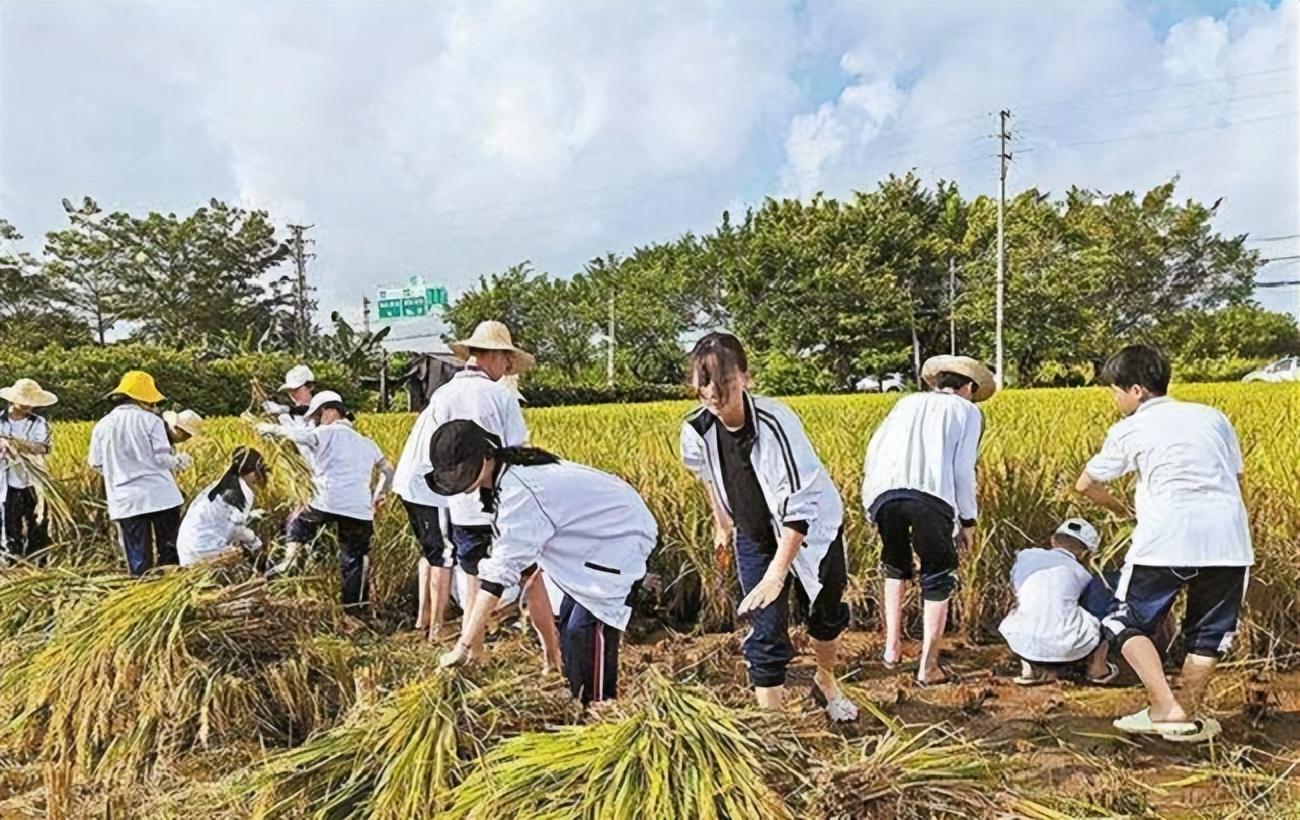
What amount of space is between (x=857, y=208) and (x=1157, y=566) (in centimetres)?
3353

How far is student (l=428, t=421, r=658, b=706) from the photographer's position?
251 cm

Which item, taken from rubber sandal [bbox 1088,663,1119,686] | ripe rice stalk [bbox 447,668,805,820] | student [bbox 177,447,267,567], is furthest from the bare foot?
student [bbox 177,447,267,567]

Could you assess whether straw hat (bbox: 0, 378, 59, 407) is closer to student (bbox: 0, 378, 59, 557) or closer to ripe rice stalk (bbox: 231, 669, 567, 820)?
student (bbox: 0, 378, 59, 557)

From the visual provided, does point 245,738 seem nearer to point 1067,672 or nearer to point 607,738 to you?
point 607,738

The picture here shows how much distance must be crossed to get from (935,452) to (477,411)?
1.76 metres

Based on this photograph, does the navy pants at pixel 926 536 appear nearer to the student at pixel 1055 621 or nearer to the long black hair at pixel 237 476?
the student at pixel 1055 621

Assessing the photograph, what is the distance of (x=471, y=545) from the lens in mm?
4105

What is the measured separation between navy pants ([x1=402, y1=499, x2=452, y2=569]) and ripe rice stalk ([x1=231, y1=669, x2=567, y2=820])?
7.82 ft

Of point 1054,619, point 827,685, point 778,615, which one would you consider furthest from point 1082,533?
point 778,615

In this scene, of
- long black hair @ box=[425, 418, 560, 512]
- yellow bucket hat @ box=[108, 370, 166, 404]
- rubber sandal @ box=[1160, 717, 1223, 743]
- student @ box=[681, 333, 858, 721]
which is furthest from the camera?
yellow bucket hat @ box=[108, 370, 166, 404]

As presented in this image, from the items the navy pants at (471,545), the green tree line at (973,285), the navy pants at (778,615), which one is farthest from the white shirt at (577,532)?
the green tree line at (973,285)

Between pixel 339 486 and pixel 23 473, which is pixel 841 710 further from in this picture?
pixel 23 473

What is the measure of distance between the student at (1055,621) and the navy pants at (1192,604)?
Answer: 497 millimetres

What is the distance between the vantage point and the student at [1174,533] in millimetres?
3061
